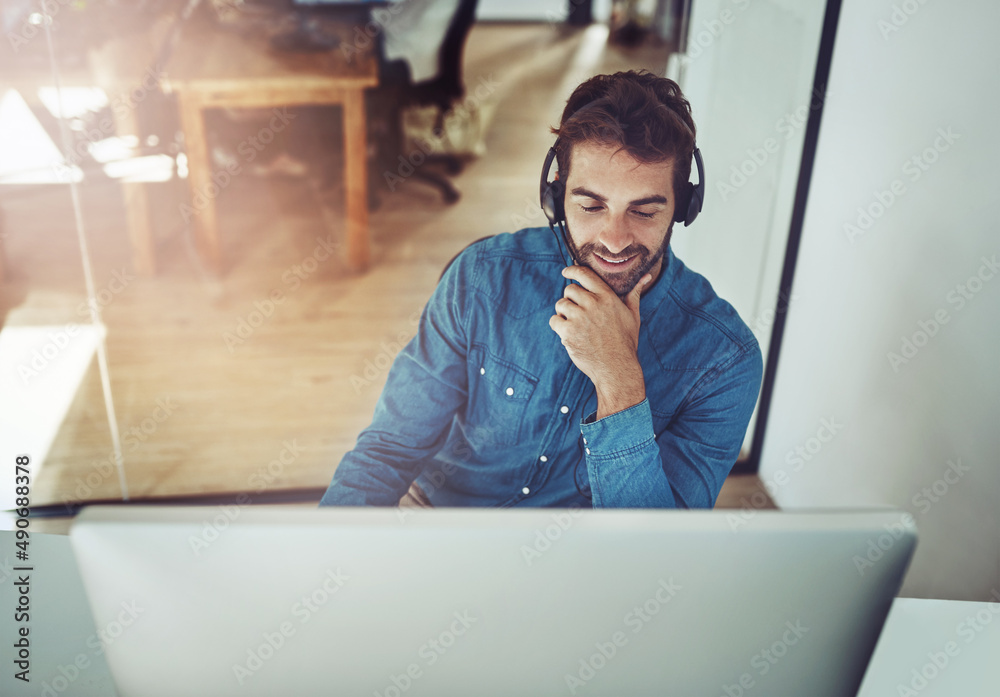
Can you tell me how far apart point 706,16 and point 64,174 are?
165 cm

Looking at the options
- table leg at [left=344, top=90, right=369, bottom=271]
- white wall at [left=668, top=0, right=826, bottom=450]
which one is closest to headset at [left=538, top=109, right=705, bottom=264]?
white wall at [left=668, top=0, right=826, bottom=450]

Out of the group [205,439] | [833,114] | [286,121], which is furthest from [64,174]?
[833,114]

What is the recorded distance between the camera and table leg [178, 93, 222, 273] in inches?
78.1

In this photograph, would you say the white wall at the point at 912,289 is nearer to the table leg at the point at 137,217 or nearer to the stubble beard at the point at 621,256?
the stubble beard at the point at 621,256

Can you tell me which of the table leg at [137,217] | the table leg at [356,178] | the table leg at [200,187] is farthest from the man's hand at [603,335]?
the table leg at [137,217]

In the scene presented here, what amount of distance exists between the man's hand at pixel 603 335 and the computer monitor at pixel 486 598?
1.72 ft

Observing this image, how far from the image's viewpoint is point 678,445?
137 centimetres

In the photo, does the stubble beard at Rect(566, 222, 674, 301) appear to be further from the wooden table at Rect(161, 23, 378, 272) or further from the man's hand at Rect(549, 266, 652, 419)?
the wooden table at Rect(161, 23, 378, 272)

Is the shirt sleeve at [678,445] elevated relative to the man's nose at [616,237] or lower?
lower

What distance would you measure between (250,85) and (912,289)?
1.70 meters

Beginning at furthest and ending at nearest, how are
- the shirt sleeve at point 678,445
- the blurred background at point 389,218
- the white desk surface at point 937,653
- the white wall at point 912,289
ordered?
1. the blurred background at point 389,218
2. the white wall at point 912,289
3. the shirt sleeve at point 678,445
4. the white desk surface at point 937,653

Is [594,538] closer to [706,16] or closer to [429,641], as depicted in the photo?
[429,641]

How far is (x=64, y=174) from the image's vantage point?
1917 millimetres

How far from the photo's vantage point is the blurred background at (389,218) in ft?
5.61
